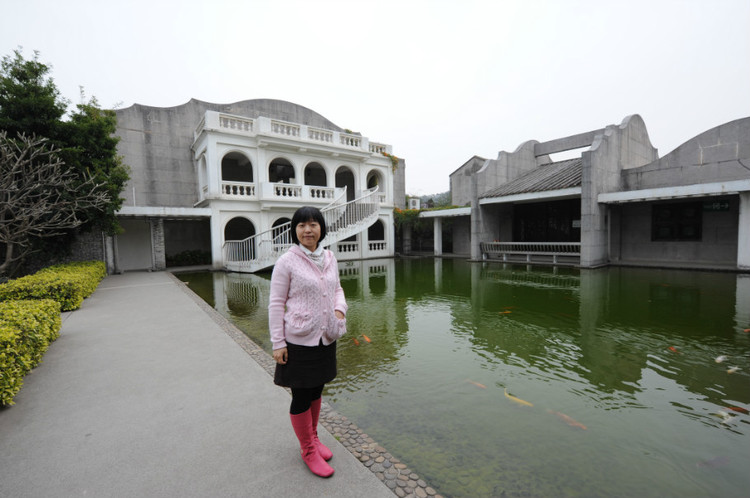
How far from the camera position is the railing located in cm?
1487

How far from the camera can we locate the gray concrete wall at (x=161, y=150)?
16.7 metres

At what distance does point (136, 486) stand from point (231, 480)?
562 mm

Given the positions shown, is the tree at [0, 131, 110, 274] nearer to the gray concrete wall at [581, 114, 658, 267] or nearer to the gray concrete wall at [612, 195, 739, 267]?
the gray concrete wall at [581, 114, 658, 267]

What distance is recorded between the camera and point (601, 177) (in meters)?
13.6

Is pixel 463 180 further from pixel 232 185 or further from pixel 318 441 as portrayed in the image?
pixel 318 441

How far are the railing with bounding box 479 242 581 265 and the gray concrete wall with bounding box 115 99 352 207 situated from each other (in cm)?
1554

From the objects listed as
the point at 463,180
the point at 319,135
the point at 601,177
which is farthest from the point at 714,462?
the point at 463,180

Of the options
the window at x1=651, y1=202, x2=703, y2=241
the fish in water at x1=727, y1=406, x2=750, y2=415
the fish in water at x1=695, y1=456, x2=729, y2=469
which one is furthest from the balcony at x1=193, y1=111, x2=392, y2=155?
the fish in water at x1=695, y1=456, x2=729, y2=469

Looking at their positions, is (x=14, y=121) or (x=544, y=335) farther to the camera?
(x=14, y=121)

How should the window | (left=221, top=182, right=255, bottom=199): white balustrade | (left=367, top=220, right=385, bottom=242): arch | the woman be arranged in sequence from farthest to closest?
1. (left=367, top=220, right=385, bottom=242): arch
2. (left=221, top=182, right=255, bottom=199): white balustrade
3. the window
4. the woman

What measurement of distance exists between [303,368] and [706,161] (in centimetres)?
1736

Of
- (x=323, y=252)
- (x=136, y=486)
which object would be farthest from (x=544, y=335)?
(x=136, y=486)

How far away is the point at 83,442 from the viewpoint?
2.55m

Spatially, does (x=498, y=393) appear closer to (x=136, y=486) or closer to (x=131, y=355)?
(x=136, y=486)
